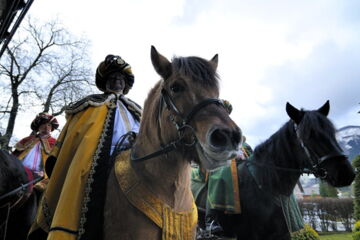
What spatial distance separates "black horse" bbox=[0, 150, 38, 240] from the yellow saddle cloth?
266 cm

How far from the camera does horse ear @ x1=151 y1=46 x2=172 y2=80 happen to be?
6.73ft

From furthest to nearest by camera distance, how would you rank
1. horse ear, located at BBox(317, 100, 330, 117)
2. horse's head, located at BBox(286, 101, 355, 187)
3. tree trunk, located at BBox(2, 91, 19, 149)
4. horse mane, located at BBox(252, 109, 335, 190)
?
tree trunk, located at BBox(2, 91, 19, 149)
horse ear, located at BBox(317, 100, 330, 117)
horse mane, located at BBox(252, 109, 335, 190)
horse's head, located at BBox(286, 101, 355, 187)

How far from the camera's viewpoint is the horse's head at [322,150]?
3336mm

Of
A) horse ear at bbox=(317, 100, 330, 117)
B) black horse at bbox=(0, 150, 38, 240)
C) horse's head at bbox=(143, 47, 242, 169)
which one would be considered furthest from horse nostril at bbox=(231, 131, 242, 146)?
black horse at bbox=(0, 150, 38, 240)

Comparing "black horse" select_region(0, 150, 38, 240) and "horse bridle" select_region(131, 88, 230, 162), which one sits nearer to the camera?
"horse bridle" select_region(131, 88, 230, 162)

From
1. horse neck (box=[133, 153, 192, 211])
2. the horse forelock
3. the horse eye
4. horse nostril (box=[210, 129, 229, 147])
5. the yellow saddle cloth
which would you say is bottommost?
the yellow saddle cloth

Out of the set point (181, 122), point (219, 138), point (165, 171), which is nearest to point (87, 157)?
point (165, 171)

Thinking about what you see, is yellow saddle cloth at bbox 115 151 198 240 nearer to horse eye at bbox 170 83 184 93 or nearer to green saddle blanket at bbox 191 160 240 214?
horse eye at bbox 170 83 184 93

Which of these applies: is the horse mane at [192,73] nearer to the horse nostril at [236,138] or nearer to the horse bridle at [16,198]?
the horse nostril at [236,138]

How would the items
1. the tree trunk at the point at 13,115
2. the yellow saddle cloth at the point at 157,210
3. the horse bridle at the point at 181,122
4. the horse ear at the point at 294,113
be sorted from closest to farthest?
the horse bridle at the point at 181,122
the yellow saddle cloth at the point at 157,210
the horse ear at the point at 294,113
the tree trunk at the point at 13,115

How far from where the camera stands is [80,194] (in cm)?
210

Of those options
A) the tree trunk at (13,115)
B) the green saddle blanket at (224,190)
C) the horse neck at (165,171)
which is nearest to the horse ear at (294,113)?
the green saddle blanket at (224,190)

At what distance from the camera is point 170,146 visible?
186 cm

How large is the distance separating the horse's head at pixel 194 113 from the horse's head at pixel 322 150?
7.31 ft
